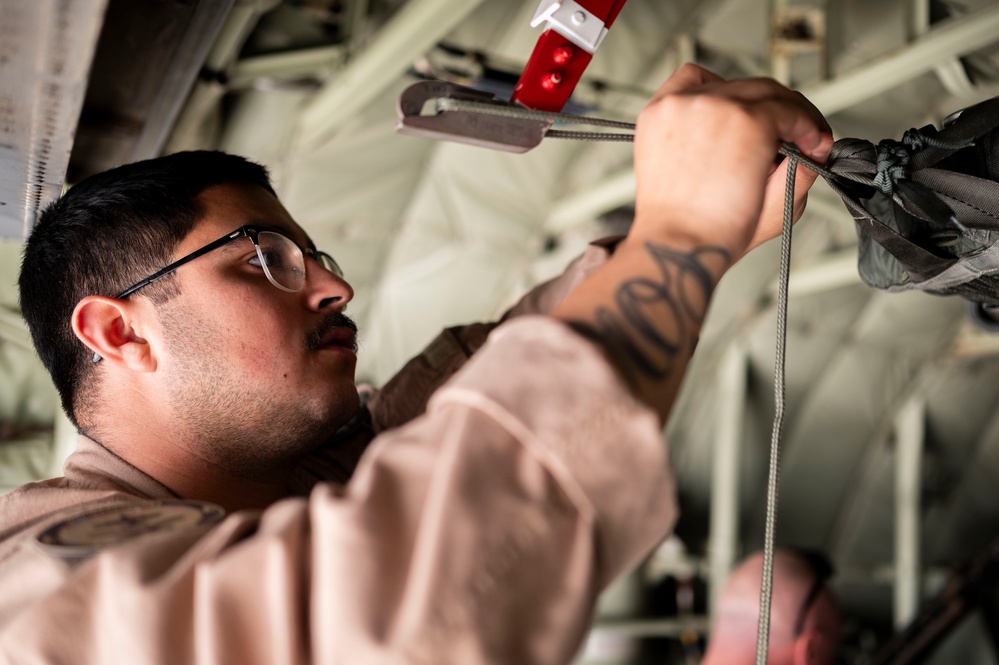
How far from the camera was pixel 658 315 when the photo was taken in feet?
2.80

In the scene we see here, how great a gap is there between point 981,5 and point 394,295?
2.68 meters

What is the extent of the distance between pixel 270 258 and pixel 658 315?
29.4 inches

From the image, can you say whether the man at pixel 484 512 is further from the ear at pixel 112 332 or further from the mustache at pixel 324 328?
the mustache at pixel 324 328

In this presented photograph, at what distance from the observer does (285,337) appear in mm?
1346

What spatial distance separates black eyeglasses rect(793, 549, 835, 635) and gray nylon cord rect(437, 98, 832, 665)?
225cm

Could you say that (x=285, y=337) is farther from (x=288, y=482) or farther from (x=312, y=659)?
(x=312, y=659)

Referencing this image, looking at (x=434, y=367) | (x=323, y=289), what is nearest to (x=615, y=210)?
(x=434, y=367)

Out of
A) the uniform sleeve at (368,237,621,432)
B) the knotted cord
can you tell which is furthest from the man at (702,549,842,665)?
the knotted cord

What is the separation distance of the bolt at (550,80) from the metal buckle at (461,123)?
5cm

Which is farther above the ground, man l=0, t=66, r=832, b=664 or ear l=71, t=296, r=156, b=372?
man l=0, t=66, r=832, b=664

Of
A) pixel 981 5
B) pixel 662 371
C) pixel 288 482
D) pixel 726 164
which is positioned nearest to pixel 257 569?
pixel 662 371

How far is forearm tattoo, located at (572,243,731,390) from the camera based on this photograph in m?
0.83

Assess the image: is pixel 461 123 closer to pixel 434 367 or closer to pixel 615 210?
pixel 434 367

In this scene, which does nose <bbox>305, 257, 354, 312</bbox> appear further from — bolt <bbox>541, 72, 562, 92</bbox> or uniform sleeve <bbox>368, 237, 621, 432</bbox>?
bolt <bbox>541, 72, 562, 92</bbox>
